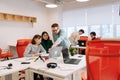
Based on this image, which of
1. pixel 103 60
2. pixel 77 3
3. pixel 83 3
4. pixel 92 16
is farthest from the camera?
pixel 77 3

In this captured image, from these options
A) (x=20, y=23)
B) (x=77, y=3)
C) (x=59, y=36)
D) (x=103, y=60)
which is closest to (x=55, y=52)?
(x=59, y=36)

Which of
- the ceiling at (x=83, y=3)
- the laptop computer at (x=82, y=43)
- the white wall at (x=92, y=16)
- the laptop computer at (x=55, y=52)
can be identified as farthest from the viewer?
the ceiling at (x=83, y=3)

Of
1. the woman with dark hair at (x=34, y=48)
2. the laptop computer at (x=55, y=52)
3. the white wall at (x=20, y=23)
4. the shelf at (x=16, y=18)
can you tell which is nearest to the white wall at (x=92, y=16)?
the white wall at (x=20, y=23)

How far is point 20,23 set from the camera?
6.14m

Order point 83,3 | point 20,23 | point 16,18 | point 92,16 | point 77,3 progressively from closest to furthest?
point 16,18
point 20,23
point 92,16
point 83,3
point 77,3

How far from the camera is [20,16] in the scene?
19.7 feet

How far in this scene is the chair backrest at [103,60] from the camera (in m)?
1.45

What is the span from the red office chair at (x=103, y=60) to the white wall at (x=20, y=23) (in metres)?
4.64

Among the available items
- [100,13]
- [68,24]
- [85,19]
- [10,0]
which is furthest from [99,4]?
[10,0]

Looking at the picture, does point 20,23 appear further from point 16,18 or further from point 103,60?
point 103,60

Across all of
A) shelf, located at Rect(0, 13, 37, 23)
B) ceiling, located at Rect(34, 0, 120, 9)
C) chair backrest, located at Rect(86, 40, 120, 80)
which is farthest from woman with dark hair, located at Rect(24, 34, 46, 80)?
ceiling, located at Rect(34, 0, 120, 9)

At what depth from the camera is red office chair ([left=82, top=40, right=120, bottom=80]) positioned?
4.76ft

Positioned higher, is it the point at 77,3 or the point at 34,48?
the point at 77,3

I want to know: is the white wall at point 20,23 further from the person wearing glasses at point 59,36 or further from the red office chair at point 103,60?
the red office chair at point 103,60
